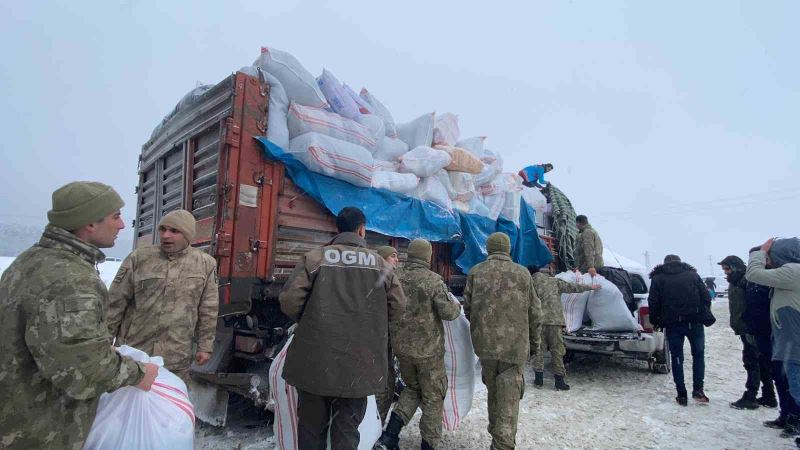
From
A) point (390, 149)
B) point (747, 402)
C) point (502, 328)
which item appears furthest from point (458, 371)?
point (747, 402)

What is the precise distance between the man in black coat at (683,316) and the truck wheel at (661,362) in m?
1.04

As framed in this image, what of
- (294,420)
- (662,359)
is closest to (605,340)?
(662,359)

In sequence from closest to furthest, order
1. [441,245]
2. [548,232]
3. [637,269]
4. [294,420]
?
[294,420] → [441,245] → [637,269] → [548,232]

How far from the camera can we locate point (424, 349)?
305 centimetres

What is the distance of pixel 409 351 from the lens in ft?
10.1

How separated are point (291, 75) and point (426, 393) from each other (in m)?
2.87

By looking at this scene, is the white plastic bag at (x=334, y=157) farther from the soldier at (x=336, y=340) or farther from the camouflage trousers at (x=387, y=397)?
the camouflage trousers at (x=387, y=397)

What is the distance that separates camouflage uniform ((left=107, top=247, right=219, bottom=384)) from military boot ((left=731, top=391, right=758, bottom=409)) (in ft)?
16.8

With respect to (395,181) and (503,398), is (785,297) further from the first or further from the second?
(395,181)

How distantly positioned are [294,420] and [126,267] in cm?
139

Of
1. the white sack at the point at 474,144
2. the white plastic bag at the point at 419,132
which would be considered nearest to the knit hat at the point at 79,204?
the white plastic bag at the point at 419,132

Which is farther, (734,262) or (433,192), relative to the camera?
(433,192)

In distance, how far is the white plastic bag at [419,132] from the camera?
499cm

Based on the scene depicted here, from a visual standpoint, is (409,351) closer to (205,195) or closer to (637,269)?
(205,195)
